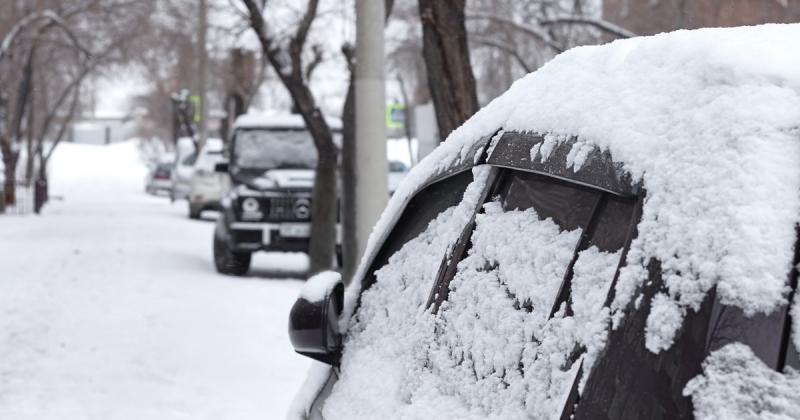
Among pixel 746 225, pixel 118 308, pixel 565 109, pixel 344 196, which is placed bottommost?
pixel 118 308

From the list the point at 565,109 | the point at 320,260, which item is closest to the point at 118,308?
the point at 320,260

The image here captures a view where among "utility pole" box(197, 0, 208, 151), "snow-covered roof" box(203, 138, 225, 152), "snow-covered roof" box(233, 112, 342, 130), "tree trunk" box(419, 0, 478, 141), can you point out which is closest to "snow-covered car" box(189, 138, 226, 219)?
"snow-covered roof" box(203, 138, 225, 152)

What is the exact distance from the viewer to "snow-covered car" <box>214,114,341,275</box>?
1496 cm

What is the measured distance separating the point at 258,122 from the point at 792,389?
601 inches

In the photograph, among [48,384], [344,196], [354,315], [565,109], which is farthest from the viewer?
[344,196]

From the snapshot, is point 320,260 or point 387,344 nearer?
point 387,344

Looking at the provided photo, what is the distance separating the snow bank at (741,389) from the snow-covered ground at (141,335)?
561 cm

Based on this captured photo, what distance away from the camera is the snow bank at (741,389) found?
1393 millimetres

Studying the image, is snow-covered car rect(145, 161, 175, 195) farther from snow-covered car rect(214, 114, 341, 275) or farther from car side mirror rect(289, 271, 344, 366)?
car side mirror rect(289, 271, 344, 366)

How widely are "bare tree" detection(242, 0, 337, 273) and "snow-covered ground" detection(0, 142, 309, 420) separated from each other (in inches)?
21.4

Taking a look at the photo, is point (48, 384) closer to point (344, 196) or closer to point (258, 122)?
point (344, 196)

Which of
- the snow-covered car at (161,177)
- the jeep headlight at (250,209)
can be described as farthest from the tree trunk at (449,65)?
the snow-covered car at (161,177)

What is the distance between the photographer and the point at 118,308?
38.8 ft

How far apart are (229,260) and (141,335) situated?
5.31 m
